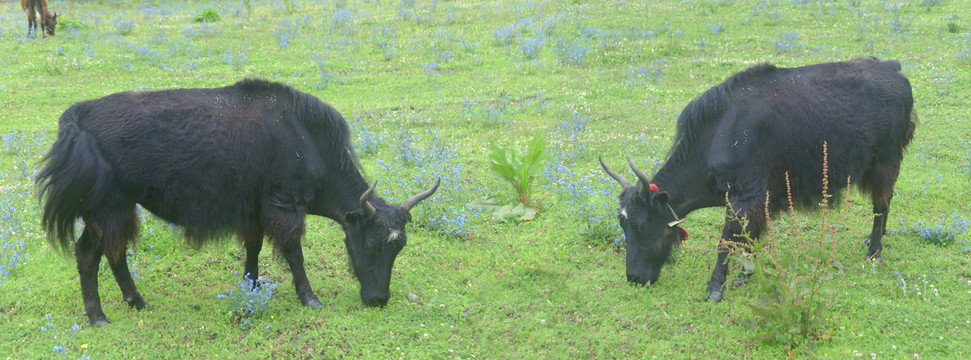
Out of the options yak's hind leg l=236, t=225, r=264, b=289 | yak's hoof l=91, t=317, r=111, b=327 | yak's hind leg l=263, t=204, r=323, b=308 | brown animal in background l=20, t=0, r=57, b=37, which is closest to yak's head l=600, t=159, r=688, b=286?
yak's hind leg l=263, t=204, r=323, b=308

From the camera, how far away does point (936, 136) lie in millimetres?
10398

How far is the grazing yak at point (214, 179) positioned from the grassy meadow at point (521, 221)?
448mm

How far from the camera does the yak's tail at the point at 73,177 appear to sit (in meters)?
5.20

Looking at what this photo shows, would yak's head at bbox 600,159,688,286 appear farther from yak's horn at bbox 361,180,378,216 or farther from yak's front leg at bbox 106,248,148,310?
yak's front leg at bbox 106,248,148,310

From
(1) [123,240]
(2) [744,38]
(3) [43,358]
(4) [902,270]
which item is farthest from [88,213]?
(2) [744,38]

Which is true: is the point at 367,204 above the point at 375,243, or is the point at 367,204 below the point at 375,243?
above

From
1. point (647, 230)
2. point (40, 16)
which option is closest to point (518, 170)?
point (647, 230)

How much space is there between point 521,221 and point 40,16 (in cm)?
1770

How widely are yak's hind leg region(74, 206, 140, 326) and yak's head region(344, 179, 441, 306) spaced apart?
1.78 metres

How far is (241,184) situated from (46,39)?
55.4 feet

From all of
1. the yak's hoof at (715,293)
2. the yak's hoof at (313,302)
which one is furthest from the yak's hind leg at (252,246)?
the yak's hoof at (715,293)

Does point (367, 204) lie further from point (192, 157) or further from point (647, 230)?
point (647, 230)

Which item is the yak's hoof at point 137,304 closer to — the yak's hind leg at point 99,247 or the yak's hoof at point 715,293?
the yak's hind leg at point 99,247

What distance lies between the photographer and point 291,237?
19.6 feet
